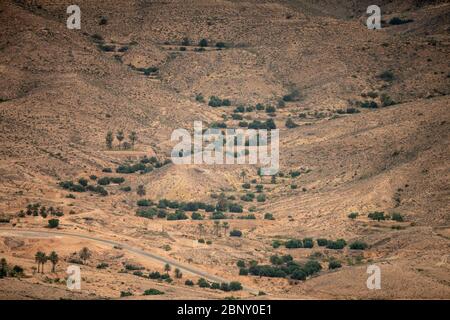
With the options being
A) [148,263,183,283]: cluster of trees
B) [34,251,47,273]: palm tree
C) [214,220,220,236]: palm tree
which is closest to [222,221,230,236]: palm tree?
[214,220,220,236]: palm tree

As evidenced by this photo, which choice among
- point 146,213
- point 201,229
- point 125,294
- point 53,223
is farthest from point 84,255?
point 146,213

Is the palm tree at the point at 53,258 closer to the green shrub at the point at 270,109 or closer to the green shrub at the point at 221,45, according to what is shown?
the green shrub at the point at 270,109

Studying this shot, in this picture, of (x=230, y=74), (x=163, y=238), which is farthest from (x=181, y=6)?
(x=163, y=238)

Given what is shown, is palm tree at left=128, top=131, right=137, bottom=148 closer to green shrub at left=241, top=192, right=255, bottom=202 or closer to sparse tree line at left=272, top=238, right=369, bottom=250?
green shrub at left=241, top=192, right=255, bottom=202

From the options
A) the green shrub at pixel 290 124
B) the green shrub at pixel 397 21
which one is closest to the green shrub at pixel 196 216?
the green shrub at pixel 290 124
